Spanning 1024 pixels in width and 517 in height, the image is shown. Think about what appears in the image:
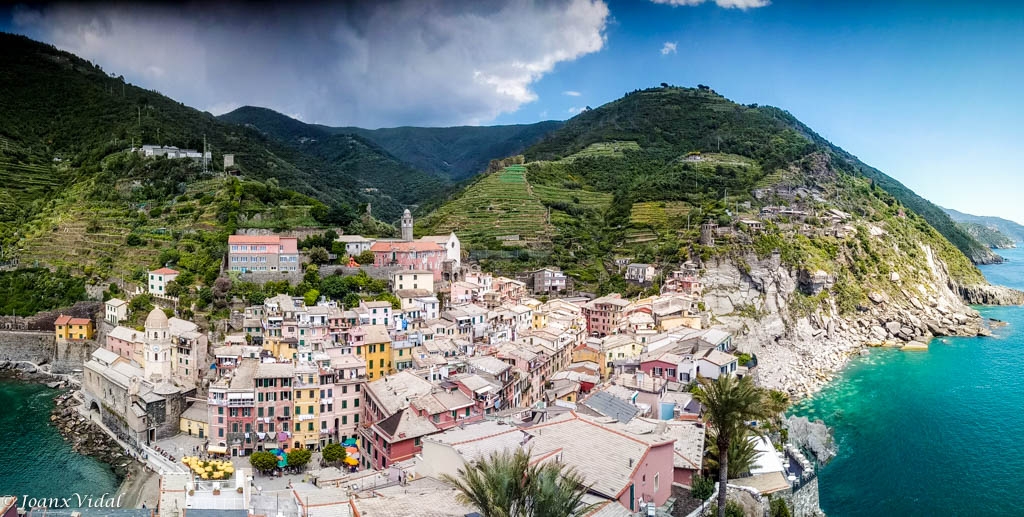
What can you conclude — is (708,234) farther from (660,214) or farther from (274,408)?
(274,408)

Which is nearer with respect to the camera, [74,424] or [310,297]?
[74,424]

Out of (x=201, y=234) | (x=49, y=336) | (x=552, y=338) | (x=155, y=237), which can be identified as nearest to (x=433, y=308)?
(x=552, y=338)

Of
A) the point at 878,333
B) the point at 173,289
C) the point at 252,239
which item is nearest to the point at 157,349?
the point at 173,289

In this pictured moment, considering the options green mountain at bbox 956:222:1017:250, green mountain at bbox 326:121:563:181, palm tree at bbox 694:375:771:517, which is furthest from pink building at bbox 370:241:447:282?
green mountain at bbox 956:222:1017:250

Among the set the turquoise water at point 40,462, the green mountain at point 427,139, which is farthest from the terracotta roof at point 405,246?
the green mountain at point 427,139

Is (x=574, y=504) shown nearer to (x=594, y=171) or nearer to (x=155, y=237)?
(x=155, y=237)
